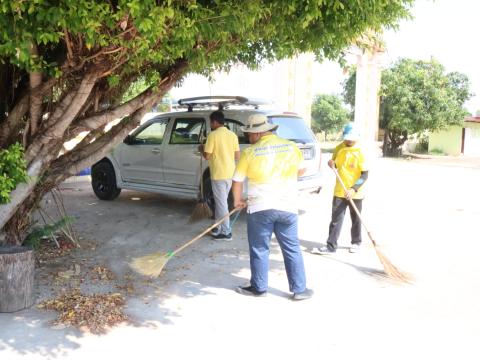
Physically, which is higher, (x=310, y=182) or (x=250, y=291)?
(x=310, y=182)

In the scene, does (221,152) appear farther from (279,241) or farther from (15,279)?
(15,279)

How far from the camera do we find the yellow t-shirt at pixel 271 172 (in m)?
4.47

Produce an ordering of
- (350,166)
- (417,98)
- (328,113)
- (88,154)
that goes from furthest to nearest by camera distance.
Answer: (328,113) < (417,98) < (350,166) < (88,154)

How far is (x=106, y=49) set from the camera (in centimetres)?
409

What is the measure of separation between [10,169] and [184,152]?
4048 millimetres

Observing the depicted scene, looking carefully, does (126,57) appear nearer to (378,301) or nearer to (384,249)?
(378,301)

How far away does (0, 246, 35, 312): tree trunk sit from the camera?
167 inches

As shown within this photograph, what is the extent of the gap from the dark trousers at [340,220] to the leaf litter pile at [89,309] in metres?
2.74

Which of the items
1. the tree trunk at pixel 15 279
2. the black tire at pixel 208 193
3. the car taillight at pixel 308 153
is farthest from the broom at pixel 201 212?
the tree trunk at pixel 15 279

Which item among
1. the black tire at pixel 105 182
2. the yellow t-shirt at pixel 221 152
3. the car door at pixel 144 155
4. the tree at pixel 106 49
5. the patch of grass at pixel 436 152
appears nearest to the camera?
the tree at pixel 106 49

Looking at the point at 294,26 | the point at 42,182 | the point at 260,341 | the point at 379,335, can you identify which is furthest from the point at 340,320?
the point at 42,182

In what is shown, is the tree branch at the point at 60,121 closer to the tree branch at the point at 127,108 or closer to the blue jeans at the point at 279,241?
the tree branch at the point at 127,108

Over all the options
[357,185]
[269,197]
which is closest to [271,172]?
[269,197]

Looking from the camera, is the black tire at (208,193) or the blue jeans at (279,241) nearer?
the blue jeans at (279,241)
